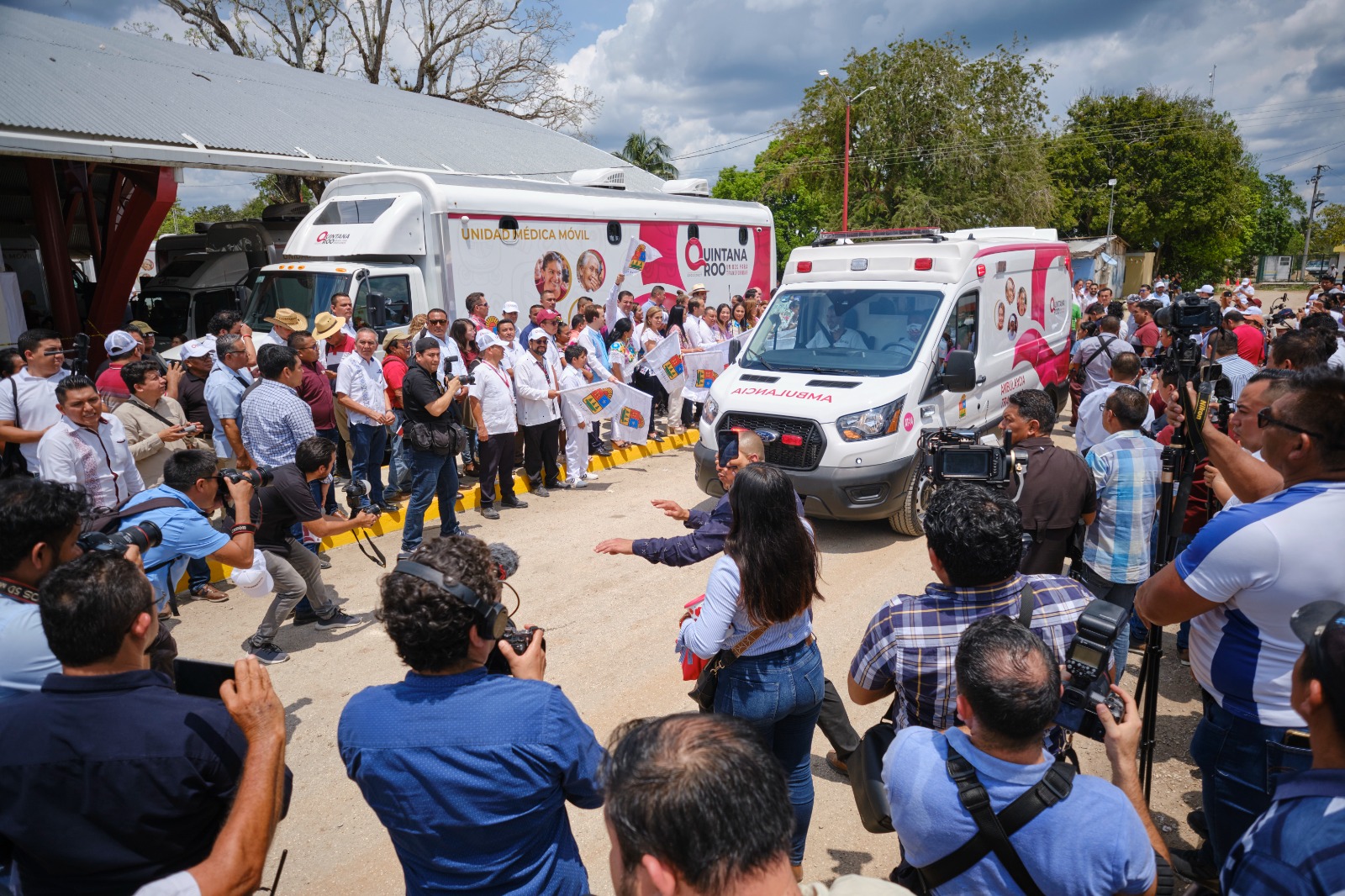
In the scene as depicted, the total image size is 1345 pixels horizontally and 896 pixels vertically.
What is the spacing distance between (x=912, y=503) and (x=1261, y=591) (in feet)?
16.0

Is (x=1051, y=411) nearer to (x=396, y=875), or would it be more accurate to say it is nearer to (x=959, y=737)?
(x=959, y=737)

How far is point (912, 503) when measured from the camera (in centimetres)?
730

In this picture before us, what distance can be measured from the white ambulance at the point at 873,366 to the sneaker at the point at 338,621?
3042mm

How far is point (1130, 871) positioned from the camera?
177 centimetres

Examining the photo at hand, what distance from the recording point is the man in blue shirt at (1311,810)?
1479 mm

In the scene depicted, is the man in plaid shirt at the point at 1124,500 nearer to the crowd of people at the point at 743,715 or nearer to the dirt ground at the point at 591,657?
the crowd of people at the point at 743,715

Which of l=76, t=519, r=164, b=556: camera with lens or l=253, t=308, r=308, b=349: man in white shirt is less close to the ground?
l=253, t=308, r=308, b=349: man in white shirt

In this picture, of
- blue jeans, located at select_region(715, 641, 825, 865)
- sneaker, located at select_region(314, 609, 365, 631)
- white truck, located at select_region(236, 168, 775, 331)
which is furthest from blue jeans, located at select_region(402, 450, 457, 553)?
blue jeans, located at select_region(715, 641, 825, 865)

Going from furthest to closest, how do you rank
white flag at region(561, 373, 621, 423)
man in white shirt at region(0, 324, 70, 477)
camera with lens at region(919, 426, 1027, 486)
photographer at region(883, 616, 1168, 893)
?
1. white flag at region(561, 373, 621, 423)
2. man in white shirt at region(0, 324, 70, 477)
3. camera with lens at region(919, 426, 1027, 486)
4. photographer at region(883, 616, 1168, 893)

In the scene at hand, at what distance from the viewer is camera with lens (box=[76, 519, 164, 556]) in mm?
2942

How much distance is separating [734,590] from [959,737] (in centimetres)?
109

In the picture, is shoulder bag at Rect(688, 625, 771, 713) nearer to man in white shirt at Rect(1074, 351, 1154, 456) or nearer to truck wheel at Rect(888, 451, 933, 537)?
man in white shirt at Rect(1074, 351, 1154, 456)

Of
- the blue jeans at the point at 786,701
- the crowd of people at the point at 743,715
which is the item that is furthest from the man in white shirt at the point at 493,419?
the blue jeans at the point at 786,701

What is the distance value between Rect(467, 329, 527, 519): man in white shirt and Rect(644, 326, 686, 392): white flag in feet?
10.1
